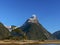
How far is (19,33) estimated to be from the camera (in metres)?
195

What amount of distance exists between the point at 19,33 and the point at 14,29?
6.26 m

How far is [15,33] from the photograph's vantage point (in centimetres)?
19925

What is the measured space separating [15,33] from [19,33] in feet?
20.0

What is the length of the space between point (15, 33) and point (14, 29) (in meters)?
5.88

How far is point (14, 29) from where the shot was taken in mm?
195125
